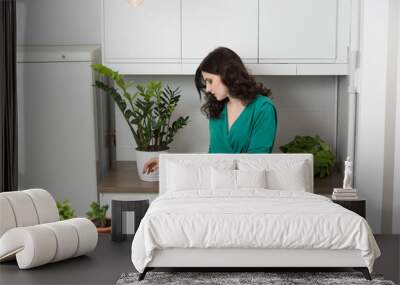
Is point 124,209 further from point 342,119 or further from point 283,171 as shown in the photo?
point 342,119

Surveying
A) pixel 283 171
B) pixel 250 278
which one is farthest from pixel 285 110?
pixel 250 278

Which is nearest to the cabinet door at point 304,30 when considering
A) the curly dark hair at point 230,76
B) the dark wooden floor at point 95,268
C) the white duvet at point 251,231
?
the curly dark hair at point 230,76

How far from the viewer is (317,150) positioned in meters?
5.75

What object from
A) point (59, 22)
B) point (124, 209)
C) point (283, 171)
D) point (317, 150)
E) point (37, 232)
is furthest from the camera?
point (59, 22)

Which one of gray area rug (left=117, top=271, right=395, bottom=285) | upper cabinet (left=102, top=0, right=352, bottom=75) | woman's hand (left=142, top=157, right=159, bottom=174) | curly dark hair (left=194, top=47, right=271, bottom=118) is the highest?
upper cabinet (left=102, top=0, right=352, bottom=75)

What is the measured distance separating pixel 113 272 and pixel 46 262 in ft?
1.21

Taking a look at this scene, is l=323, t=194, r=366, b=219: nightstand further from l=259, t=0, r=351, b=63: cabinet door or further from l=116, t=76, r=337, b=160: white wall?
l=116, t=76, r=337, b=160: white wall

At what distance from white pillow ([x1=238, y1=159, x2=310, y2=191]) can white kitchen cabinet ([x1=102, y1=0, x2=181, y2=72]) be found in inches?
52.7

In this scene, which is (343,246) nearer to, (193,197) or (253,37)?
(193,197)

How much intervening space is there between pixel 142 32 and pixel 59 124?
3.02ft

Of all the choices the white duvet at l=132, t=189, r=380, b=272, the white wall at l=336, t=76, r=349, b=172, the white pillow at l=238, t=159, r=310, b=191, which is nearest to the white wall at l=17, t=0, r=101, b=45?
A: the white wall at l=336, t=76, r=349, b=172

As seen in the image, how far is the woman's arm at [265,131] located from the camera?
16.7ft

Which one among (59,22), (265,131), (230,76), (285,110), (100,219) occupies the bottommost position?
(100,219)

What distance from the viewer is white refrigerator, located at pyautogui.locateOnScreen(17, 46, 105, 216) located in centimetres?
559
